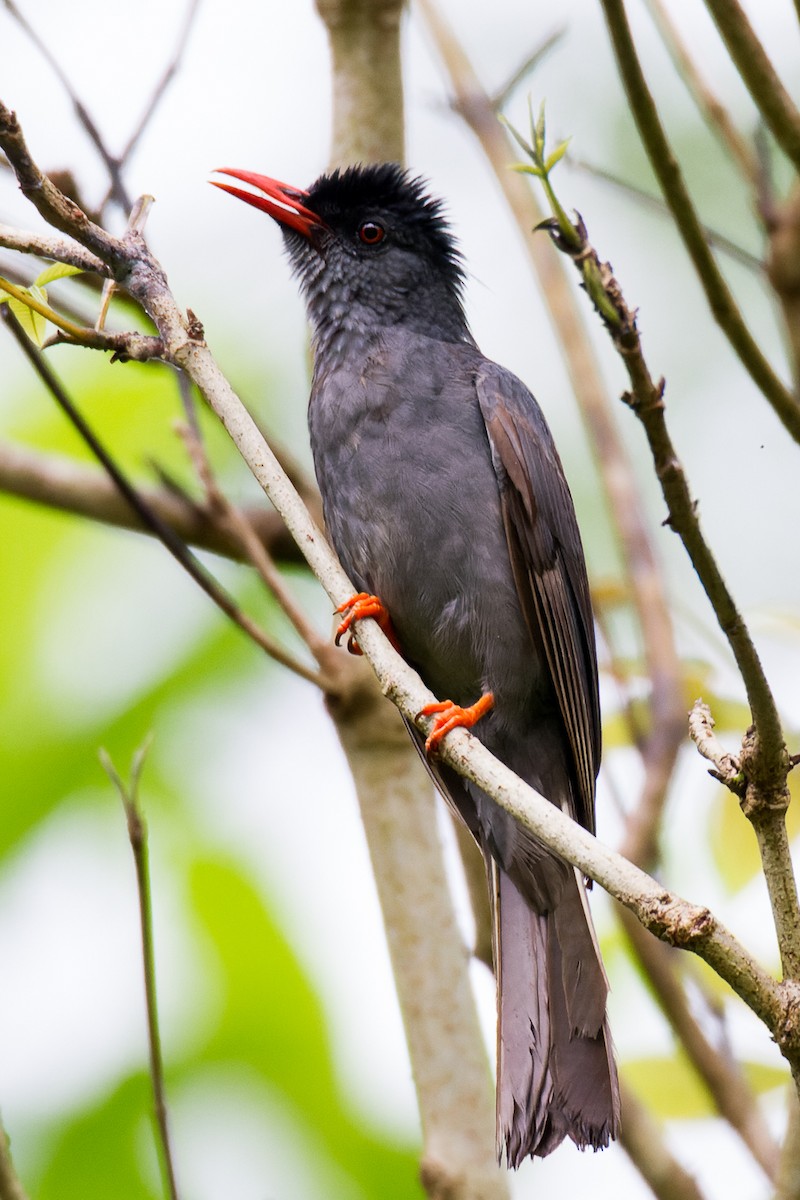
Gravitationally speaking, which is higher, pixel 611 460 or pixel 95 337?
pixel 611 460

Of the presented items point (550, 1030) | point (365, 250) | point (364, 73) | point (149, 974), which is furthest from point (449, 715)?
point (364, 73)

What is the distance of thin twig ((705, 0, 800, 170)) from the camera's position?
3.23 m

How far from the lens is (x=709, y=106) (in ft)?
14.3

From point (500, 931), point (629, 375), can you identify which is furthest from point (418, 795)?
point (629, 375)

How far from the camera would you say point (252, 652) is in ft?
19.8

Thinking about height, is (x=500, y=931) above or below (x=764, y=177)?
below

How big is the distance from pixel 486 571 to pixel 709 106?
1.58 meters

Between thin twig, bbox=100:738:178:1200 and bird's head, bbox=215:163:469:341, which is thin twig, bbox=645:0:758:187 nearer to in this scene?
bird's head, bbox=215:163:469:341

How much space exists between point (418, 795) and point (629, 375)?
87.6 inches

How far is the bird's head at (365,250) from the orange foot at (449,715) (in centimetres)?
136

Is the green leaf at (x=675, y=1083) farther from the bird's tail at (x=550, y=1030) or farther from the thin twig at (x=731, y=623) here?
the thin twig at (x=731, y=623)

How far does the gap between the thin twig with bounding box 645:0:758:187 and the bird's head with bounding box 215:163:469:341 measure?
0.99m

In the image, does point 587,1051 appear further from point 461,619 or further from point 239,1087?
point 239,1087

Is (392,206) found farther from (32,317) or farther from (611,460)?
(32,317)
